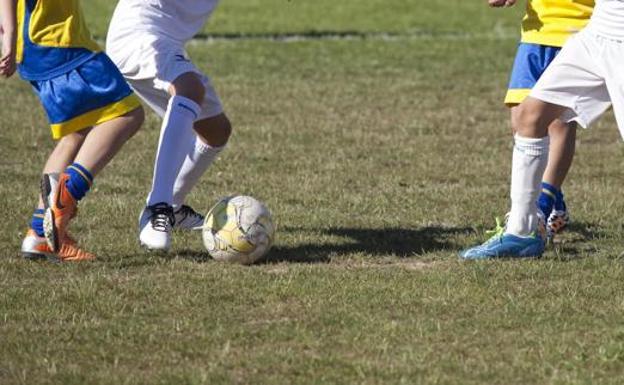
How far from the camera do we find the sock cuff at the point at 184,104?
789 centimetres

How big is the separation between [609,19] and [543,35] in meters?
0.92

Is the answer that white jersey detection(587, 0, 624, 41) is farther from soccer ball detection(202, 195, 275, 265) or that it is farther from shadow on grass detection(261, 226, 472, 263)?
soccer ball detection(202, 195, 275, 265)

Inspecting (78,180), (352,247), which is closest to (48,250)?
(78,180)

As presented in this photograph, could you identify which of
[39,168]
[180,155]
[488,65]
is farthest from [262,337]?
[488,65]

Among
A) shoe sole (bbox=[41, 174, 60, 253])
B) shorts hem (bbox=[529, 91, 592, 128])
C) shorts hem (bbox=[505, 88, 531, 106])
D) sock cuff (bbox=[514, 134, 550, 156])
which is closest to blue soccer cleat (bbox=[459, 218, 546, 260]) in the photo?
sock cuff (bbox=[514, 134, 550, 156])

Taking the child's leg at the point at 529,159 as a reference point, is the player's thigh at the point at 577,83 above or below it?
above

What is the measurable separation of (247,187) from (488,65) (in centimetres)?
827

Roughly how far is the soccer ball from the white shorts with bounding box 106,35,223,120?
33.3 inches

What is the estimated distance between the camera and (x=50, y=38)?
25.3 feet

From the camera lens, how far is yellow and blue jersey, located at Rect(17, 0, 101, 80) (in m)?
7.70

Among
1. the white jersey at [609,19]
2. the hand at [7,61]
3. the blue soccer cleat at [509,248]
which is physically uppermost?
the white jersey at [609,19]

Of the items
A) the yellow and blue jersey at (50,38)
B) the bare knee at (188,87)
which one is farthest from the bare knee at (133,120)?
the yellow and blue jersey at (50,38)

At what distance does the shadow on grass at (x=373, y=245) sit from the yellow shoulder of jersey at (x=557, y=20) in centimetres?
125

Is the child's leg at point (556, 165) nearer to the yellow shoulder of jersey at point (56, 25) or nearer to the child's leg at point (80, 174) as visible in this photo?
the child's leg at point (80, 174)
